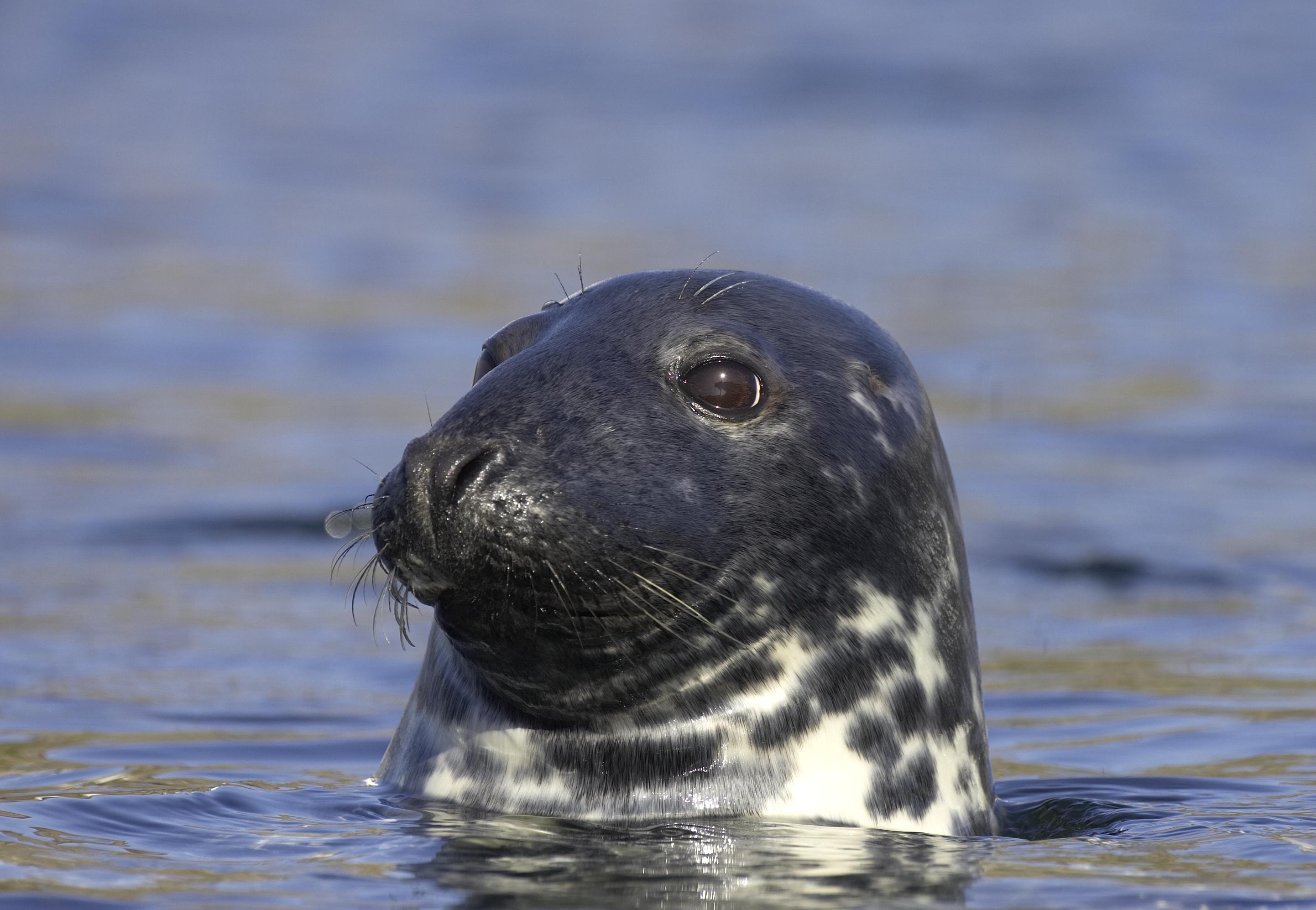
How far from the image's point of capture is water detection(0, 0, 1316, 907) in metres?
4.96

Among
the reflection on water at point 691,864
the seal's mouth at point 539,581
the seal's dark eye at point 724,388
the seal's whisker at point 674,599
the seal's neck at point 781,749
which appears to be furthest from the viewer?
the seal's dark eye at point 724,388

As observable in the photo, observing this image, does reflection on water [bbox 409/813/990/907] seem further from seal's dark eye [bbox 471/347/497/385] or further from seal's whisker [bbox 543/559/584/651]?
seal's dark eye [bbox 471/347/497/385]

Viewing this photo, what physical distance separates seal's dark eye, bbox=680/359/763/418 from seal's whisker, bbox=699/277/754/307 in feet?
0.71

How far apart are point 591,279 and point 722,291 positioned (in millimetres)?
12359

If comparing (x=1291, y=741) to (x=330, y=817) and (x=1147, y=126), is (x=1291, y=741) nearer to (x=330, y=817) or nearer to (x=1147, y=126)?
(x=330, y=817)

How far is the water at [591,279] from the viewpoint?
4965 mm

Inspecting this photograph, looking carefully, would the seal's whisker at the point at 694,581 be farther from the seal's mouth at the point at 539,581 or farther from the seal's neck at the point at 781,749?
the seal's neck at the point at 781,749

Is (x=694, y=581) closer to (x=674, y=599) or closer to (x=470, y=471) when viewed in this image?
(x=674, y=599)

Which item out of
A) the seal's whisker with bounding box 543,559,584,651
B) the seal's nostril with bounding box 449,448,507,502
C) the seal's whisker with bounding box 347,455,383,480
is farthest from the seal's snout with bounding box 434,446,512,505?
the seal's whisker with bounding box 347,455,383,480

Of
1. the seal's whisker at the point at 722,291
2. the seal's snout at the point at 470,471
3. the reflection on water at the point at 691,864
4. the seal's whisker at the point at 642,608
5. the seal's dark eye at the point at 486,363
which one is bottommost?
the reflection on water at the point at 691,864

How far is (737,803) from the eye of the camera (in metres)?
4.88

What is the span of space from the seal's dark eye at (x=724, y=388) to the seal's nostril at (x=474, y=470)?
0.56 meters

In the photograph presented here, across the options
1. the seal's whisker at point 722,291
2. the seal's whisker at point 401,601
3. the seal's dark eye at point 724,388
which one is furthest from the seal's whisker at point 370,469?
the seal's whisker at point 722,291

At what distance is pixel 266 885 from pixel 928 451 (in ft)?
6.29
